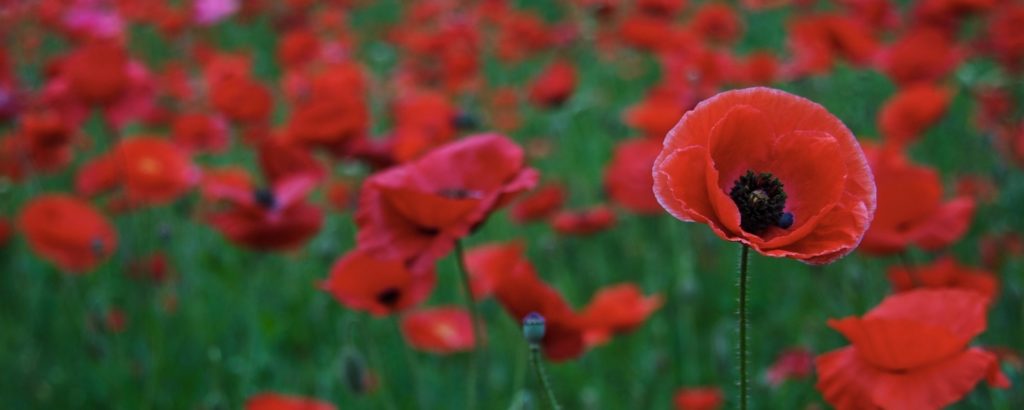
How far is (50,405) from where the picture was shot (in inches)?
105

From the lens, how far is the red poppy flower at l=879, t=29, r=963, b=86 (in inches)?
119

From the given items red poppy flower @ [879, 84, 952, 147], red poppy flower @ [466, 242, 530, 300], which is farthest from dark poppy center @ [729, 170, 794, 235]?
red poppy flower @ [879, 84, 952, 147]

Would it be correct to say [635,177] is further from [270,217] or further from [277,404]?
[277,404]

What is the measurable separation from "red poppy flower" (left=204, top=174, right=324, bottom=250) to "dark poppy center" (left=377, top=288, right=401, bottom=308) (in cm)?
37

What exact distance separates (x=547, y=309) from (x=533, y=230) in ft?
7.99

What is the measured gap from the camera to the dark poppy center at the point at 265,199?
2.01m

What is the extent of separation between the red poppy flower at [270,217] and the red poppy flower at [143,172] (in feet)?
2.95

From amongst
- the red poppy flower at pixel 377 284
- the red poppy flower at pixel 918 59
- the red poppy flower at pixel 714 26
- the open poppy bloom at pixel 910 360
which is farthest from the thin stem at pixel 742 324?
the red poppy flower at pixel 714 26

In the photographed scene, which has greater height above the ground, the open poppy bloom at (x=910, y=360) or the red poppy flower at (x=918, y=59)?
the open poppy bloom at (x=910, y=360)

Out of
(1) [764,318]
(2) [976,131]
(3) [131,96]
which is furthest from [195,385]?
(2) [976,131]

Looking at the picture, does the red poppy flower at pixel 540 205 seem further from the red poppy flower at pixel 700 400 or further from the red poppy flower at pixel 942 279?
the red poppy flower at pixel 942 279

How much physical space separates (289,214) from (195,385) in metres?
0.99

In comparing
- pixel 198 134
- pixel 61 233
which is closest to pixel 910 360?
pixel 61 233

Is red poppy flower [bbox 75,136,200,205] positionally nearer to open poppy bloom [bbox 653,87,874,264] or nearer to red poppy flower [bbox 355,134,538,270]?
red poppy flower [bbox 355,134,538,270]
